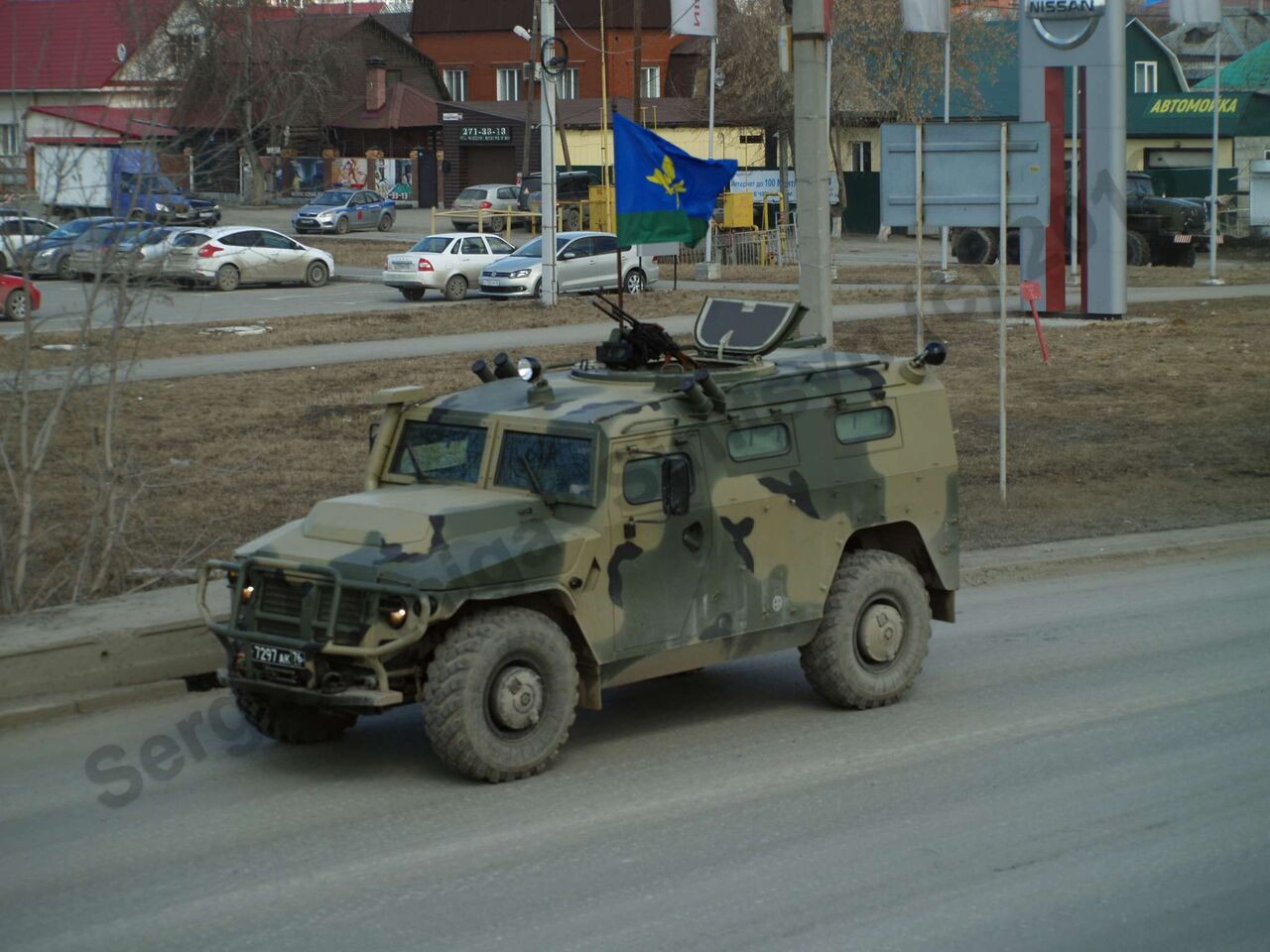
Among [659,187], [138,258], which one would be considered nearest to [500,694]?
[138,258]

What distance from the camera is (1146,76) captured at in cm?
6962

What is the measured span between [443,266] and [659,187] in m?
20.2

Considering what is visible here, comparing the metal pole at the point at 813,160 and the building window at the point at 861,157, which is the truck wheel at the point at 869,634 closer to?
the metal pole at the point at 813,160

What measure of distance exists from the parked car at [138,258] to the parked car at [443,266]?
25.7 metres

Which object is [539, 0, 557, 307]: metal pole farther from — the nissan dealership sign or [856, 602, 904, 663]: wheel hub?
[856, 602, 904, 663]: wheel hub

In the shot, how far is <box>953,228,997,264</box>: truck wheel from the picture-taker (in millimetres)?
44125

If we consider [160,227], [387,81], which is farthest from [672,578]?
[387,81]

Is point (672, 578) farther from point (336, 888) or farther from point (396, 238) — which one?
point (396, 238)

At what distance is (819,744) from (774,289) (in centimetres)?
2981

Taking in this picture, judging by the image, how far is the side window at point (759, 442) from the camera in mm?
8703

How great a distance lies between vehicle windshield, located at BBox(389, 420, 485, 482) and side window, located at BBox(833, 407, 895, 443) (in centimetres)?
208

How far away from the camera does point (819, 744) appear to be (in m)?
8.73

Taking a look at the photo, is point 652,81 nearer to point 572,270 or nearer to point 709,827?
point 572,270

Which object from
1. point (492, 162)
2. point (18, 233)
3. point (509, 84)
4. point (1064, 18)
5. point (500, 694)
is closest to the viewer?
point (500, 694)
